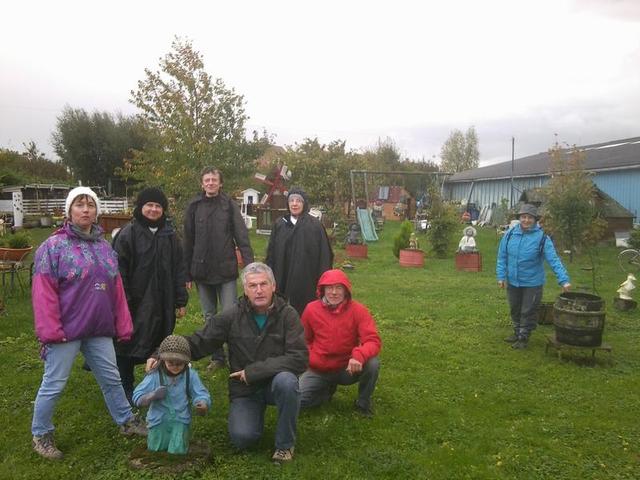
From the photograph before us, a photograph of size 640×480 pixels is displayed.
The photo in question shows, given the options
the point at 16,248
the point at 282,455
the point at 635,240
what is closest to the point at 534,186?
the point at 635,240

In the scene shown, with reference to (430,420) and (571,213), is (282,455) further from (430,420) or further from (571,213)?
(571,213)

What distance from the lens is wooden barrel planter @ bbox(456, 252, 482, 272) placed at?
12094mm

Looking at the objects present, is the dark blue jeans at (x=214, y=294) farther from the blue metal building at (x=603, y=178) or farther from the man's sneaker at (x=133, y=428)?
the blue metal building at (x=603, y=178)

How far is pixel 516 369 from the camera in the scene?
531 centimetres

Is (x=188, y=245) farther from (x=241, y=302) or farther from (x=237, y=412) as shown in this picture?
(x=237, y=412)

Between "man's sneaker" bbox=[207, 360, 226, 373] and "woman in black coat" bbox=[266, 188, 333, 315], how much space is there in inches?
39.3

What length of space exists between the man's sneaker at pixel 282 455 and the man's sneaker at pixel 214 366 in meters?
1.78

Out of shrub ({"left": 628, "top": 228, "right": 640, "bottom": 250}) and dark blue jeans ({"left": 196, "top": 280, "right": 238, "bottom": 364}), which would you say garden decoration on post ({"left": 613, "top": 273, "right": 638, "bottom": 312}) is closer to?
dark blue jeans ({"left": 196, "top": 280, "right": 238, "bottom": 364})

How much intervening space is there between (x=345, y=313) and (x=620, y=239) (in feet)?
54.7

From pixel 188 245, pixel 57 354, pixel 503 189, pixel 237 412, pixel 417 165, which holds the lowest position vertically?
pixel 237 412

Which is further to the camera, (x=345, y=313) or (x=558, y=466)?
(x=345, y=313)

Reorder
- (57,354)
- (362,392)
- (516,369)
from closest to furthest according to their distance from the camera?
(57,354), (362,392), (516,369)

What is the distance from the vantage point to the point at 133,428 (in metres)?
3.64

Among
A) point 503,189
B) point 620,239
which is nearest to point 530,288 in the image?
point 620,239
